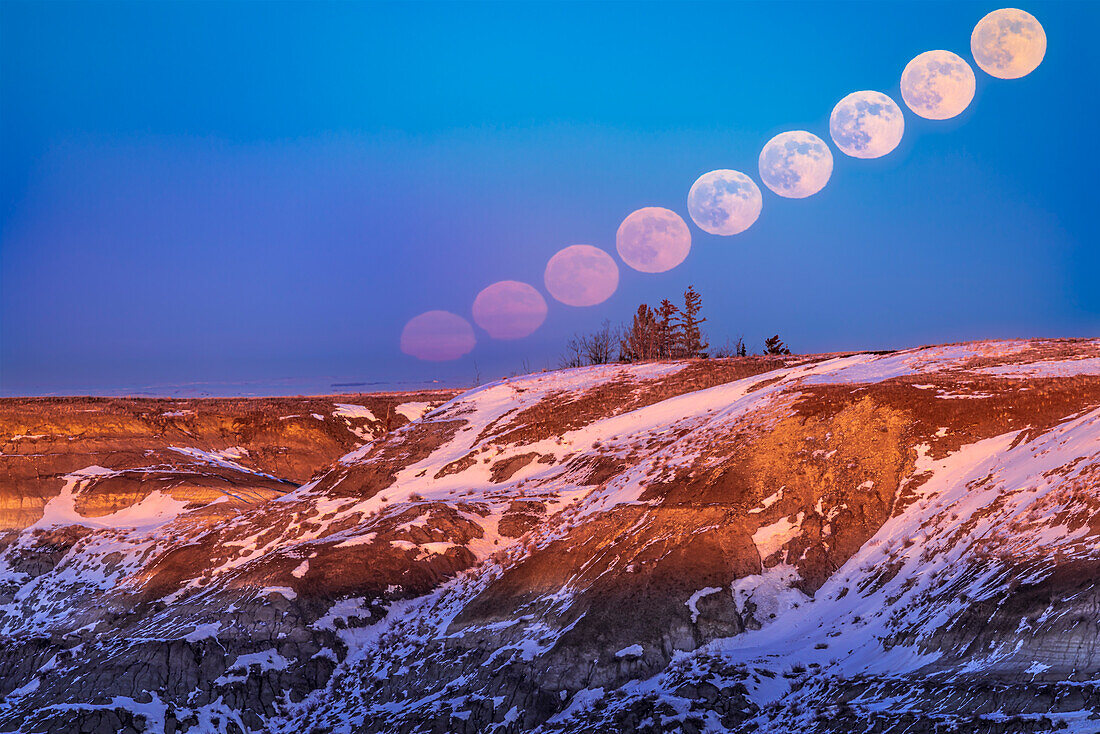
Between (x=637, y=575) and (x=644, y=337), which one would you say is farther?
(x=644, y=337)

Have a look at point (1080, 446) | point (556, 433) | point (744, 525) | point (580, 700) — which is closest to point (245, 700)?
point (580, 700)

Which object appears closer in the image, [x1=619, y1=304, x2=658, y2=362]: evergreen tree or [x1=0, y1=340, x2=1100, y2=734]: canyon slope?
[x1=0, y1=340, x2=1100, y2=734]: canyon slope

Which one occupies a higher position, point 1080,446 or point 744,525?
point 1080,446

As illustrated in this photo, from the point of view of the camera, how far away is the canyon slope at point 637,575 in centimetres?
1823

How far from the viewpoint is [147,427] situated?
4903cm

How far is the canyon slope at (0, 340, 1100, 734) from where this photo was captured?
18.2 metres

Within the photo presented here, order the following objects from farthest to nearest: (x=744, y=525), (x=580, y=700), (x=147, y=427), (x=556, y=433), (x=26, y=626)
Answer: (x=147, y=427) < (x=556, y=433) < (x=26, y=626) < (x=744, y=525) < (x=580, y=700)

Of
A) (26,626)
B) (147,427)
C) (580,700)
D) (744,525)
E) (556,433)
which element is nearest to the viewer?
(580,700)

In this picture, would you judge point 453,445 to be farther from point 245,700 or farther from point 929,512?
point 929,512

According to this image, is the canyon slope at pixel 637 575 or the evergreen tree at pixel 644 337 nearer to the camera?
the canyon slope at pixel 637 575

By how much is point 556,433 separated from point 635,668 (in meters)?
16.5

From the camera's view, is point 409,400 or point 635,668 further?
point 409,400

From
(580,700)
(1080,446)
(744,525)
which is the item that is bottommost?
(580,700)

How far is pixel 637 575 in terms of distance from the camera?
24.0 m
